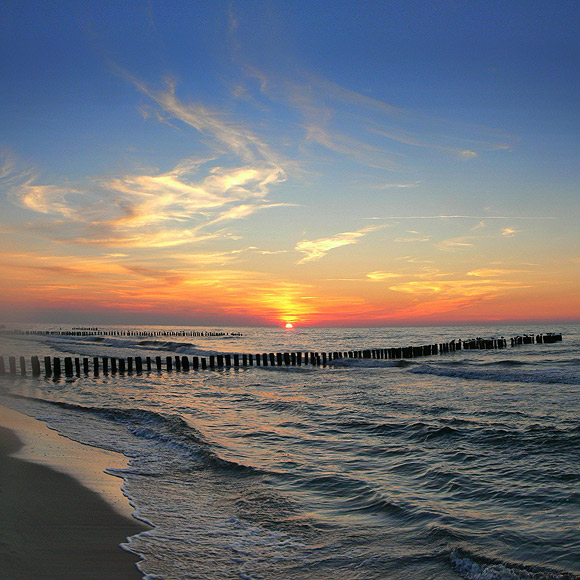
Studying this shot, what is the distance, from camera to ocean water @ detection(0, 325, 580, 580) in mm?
5348

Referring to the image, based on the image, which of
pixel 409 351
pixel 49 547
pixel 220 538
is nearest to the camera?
pixel 49 547

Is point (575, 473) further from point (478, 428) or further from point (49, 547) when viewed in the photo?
point (49, 547)

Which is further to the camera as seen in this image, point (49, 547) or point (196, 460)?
point (196, 460)

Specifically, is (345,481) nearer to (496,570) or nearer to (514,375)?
(496,570)

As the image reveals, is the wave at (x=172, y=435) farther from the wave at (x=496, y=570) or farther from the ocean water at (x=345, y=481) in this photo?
the wave at (x=496, y=570)

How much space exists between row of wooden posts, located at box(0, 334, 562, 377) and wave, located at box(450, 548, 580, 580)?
996 inches

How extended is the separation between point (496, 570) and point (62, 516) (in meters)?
5.01

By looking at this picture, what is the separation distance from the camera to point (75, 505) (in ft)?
21.5

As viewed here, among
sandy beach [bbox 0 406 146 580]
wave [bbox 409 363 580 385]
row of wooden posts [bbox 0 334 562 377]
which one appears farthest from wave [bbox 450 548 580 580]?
row of wooden posts [bbox 0 334 562 377]

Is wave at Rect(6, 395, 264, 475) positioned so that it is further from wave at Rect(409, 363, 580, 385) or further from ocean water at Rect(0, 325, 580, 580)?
wave at Rect(409, 363, 580, 385)

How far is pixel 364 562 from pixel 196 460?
5002 millimetres

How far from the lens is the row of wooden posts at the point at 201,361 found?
2758 centimetres

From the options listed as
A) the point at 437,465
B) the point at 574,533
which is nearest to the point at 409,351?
the point at 437,465

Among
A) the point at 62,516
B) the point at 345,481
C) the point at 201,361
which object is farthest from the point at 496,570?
the point at 201,361
